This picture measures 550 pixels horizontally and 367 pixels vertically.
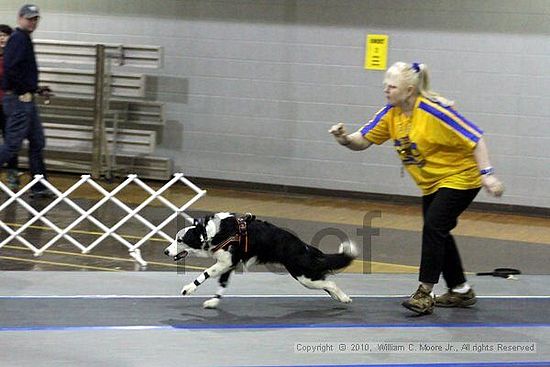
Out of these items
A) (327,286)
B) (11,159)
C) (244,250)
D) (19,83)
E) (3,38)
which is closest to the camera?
(244,250)

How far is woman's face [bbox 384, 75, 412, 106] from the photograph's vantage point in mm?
5141

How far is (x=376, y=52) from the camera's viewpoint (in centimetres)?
1040

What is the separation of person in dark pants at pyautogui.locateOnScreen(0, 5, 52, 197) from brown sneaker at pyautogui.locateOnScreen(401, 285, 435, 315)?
4.64 metres

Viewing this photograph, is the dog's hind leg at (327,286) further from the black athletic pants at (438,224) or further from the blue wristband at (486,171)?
the blue wristband at (486,171)

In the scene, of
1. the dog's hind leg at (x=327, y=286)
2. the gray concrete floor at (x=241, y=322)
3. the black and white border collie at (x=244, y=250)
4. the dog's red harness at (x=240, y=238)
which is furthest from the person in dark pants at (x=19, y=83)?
the dog's hind leg at (x=327, y=286)

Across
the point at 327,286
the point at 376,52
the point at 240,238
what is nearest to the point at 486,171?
the point at 327,286

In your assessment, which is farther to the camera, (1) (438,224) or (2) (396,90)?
(1) (438,224)

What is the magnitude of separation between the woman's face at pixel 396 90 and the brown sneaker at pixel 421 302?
1.03 meters

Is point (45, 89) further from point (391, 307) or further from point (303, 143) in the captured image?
point (391, 307)

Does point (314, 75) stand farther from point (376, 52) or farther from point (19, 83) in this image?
point (19, 83)

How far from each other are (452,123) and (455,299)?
1117mm

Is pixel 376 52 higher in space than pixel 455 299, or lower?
higher

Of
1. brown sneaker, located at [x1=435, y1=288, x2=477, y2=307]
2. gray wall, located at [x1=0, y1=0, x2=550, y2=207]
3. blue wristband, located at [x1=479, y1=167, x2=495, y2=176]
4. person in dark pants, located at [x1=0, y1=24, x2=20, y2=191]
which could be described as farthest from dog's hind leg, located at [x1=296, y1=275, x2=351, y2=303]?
gray wall, located at [x1=0, y1=0, x2=550, y2=207]

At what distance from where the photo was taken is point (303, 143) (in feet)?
35.4
